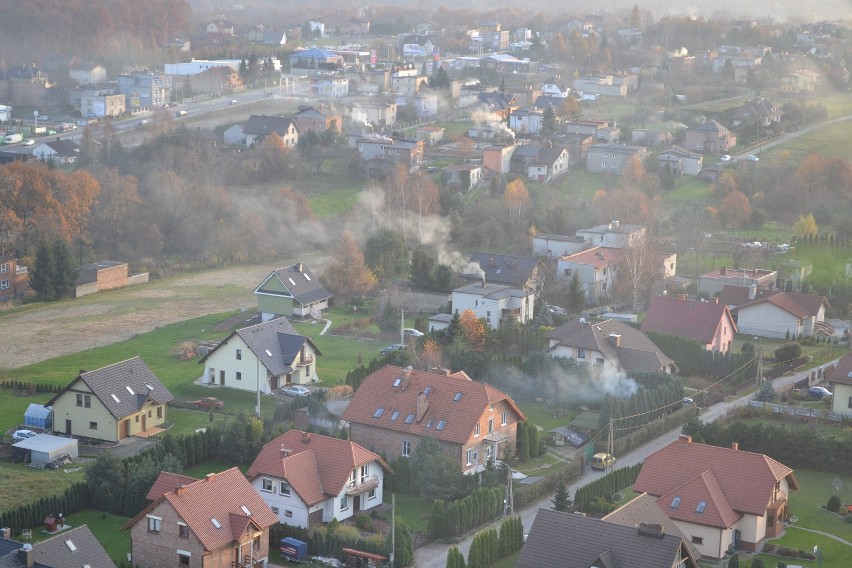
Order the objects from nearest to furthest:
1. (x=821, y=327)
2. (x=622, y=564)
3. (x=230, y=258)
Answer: (x=622, y=564)
(x=821, y=327)
(x=230, y=258)

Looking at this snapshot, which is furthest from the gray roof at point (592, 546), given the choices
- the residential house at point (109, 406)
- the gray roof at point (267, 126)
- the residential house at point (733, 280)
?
the gray roof at point (267, 126)

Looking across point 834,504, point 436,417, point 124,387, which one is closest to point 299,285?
point 124,387

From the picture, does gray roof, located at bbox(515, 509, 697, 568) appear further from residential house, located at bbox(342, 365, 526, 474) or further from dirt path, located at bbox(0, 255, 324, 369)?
dirt path, located at bbox(0, 255, 324, 369)

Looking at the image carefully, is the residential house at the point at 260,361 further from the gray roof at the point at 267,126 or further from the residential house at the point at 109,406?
the gray roof at the point at 267,126

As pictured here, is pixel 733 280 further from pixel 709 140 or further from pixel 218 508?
pixel 218 508

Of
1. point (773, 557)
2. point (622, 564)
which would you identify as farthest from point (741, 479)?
point (622, 564)

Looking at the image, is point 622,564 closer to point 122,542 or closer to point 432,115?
point 122,542
